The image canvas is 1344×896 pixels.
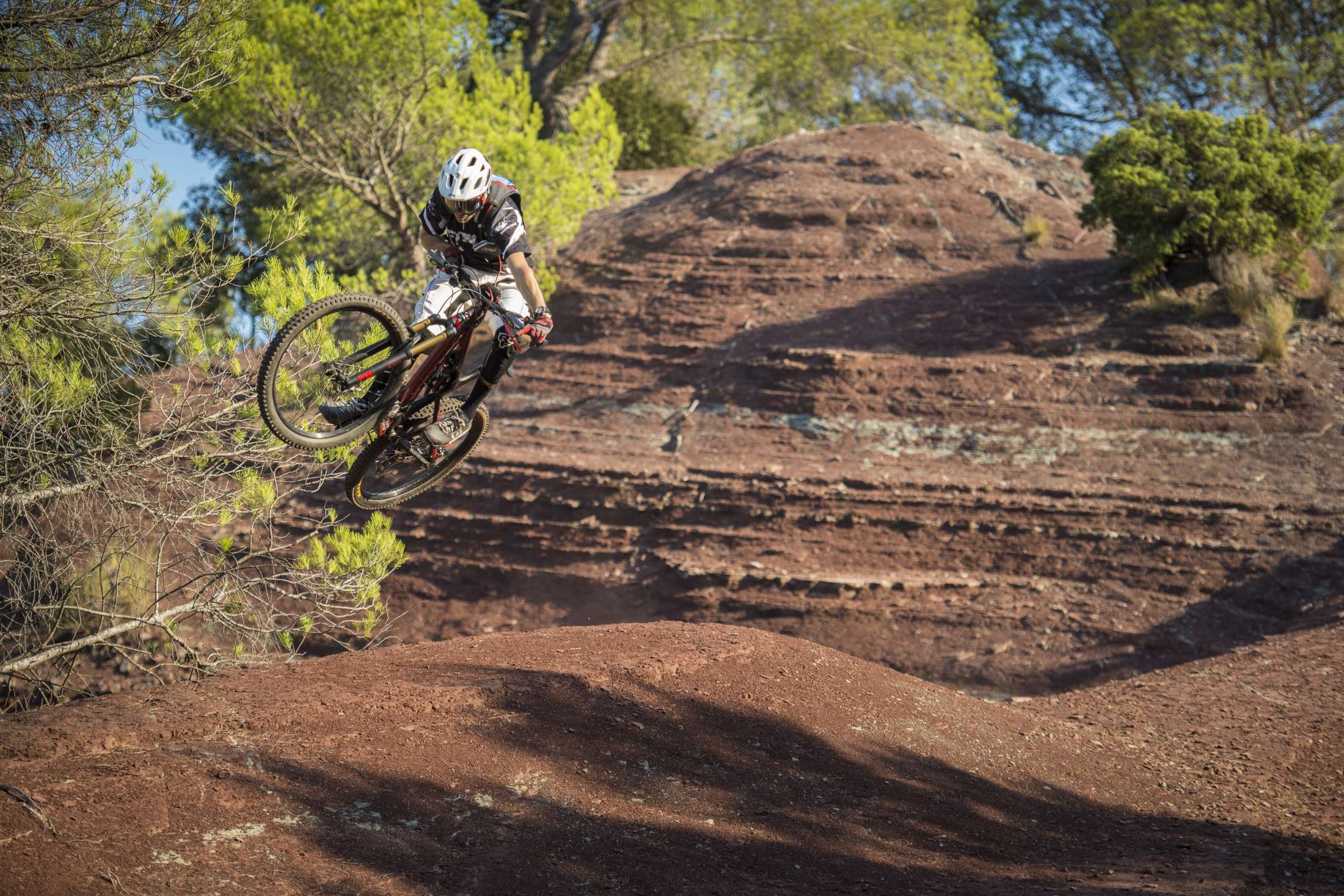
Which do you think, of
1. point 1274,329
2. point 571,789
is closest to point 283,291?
point 571,789

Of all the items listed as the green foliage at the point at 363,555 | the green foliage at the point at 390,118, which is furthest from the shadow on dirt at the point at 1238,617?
the green foliage at the point at 390,118

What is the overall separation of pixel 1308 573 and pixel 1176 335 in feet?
17.6

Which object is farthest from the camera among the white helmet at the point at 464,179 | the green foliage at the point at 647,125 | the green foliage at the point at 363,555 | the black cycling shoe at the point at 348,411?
the green foliage at the point at 647,125

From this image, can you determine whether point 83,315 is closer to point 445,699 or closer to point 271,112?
point 445,699

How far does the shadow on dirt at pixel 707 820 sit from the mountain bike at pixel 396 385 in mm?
1950

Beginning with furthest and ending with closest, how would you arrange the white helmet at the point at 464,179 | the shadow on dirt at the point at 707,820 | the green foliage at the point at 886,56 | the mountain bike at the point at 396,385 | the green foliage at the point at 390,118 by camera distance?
the green foliage at the point at 886,56
the green foliage at the point at 390,118
the white helmet at the point at 464,179
the mountain bike at the point at 396,385
the shadow on dirt at the point at 707,820

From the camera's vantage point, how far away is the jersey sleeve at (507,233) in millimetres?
8109

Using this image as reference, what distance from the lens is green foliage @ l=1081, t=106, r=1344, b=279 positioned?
20.2 metres

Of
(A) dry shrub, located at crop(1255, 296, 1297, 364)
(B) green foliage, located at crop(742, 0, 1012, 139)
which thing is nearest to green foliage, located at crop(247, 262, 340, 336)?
(A) dry shrub, located at crop(1255, 296, 1297, 364)

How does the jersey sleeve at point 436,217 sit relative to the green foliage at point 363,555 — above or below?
above

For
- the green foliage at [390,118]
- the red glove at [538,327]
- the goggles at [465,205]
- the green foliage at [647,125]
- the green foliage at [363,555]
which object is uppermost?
the green foliage at [647,125]

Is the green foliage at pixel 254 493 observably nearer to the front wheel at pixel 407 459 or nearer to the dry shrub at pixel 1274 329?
the front wheel at pixel 407 459

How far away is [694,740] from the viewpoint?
8.99 m

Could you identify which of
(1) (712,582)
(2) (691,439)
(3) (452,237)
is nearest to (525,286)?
(3) (452,237)
